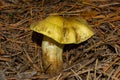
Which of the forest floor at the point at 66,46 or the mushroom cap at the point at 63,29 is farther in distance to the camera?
the forest floor at the point at 66,46

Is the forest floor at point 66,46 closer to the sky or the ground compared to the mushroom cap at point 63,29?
closer to the ground

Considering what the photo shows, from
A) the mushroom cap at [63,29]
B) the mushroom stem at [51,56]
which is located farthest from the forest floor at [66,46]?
the mushroom cap at [63,29]

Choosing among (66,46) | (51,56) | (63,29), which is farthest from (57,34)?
(66,46)

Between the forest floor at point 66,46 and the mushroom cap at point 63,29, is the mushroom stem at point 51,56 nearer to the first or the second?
the forest floor at point 66,46

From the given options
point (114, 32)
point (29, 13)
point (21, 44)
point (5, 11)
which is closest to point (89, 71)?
point (114, 32)

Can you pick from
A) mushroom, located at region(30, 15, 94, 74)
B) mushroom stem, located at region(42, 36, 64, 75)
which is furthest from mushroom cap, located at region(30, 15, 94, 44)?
mushroom stem, located at region(42, 36, 64, 75)

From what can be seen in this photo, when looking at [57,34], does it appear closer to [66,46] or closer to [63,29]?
[63,29]
